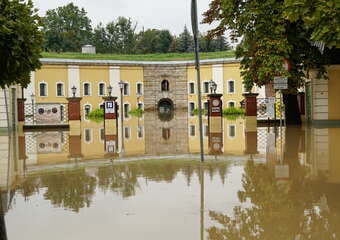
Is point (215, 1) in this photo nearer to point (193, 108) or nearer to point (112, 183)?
point (112, 183)

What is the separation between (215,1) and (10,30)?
2412cm

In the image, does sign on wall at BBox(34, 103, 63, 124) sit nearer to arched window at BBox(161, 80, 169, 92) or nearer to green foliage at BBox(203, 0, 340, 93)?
green foliage at BBox(203, 0, 340, 93)

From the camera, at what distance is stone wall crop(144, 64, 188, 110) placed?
60.2 metres

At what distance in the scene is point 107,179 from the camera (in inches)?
400

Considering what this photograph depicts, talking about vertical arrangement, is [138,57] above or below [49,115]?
above

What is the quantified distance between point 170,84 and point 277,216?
54.5 meters

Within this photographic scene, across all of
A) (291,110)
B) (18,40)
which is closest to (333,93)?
(291,110)

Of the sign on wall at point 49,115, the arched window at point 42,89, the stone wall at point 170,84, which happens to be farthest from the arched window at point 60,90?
the sign on wall at point 49,115

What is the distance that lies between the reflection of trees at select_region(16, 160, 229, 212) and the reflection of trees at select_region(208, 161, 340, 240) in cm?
157

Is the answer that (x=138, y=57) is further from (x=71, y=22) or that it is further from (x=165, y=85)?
(x=71, y=22)

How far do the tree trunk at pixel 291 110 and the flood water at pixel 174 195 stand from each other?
10.7 m

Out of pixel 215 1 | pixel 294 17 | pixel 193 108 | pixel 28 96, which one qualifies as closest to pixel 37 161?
pixel 294 17

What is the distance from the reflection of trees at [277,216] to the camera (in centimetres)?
599

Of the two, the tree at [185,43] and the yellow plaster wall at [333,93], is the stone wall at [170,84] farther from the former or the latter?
the yellow plaster wall at [333,93]
